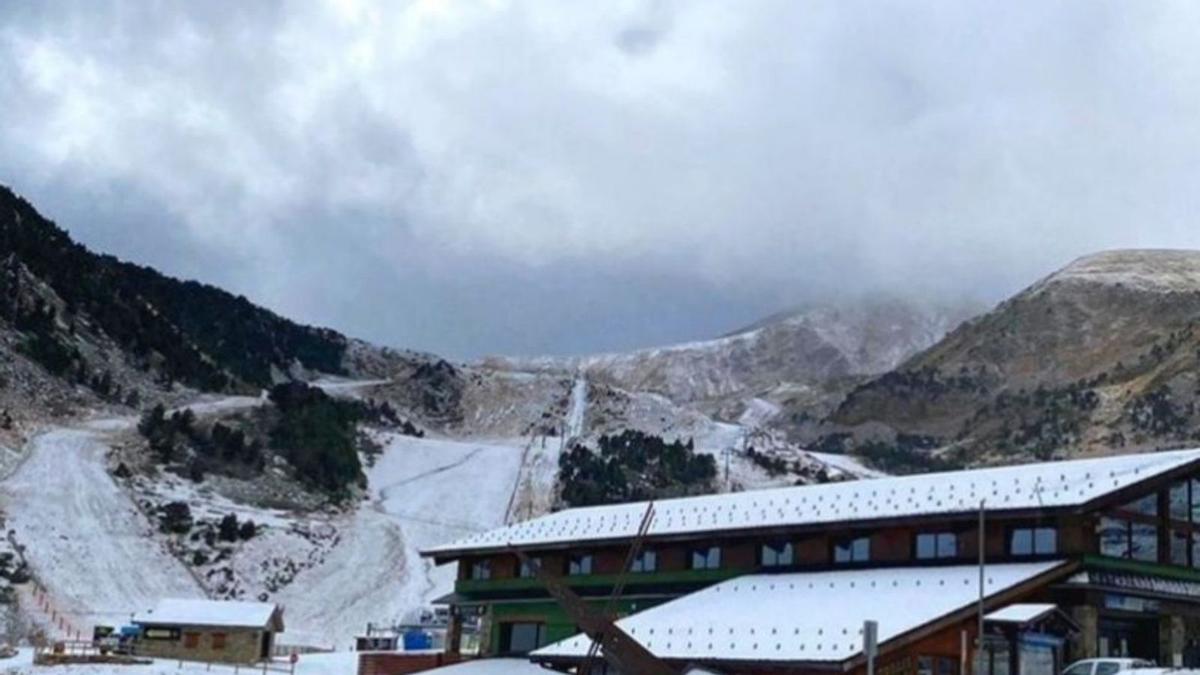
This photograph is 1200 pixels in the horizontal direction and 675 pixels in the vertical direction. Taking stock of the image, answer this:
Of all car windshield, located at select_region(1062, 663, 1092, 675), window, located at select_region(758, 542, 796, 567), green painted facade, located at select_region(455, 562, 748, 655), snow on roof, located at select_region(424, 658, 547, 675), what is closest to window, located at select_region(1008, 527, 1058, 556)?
Result: car windshield, located at select_region(1062, 663, 1092, 675)

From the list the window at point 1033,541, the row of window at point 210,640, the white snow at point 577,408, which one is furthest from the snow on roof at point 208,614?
the white snow at point 577,408

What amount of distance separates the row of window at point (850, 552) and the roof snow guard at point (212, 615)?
45.4 feet

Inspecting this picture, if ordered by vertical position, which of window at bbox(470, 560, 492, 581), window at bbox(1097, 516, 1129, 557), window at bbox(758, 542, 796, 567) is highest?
window at bbox(1097, 516, 1129, 557)

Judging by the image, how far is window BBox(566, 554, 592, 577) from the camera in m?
53.0

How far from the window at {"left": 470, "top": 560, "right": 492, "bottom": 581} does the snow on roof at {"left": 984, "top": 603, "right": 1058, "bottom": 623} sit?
24.8m

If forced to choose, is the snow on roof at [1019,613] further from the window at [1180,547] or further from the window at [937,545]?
the window at [1180,547]

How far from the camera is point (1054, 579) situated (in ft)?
127

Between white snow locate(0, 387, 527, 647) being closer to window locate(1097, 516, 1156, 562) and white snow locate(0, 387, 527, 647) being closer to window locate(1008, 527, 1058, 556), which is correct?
window locate(1008, 527, 1058, 556)

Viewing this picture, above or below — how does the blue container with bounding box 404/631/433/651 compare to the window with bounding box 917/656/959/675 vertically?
above

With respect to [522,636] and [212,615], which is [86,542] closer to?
[212,615]

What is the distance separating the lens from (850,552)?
4459 centimetres

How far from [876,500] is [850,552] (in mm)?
1817

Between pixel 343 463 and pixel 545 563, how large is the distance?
61.0 m

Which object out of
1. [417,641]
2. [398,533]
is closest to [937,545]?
[417,641]
